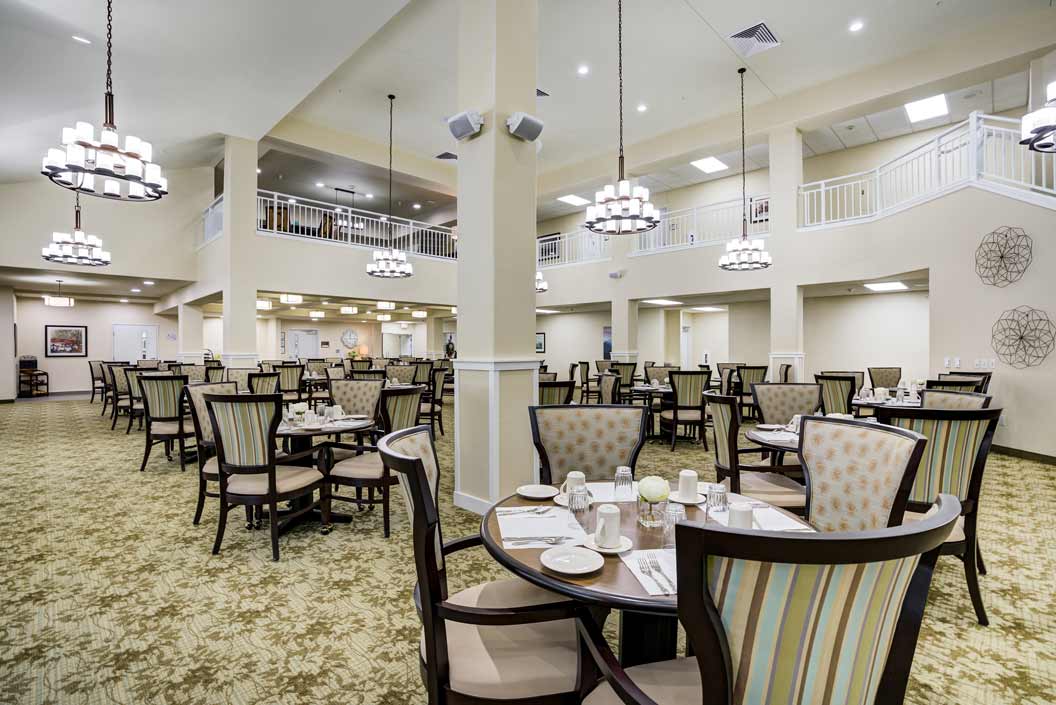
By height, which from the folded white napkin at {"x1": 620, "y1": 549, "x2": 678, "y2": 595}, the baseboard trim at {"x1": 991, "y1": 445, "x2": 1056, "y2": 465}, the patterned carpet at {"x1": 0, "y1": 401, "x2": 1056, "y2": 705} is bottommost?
the patterned carpet at {"x1": 0, "y1": 401, "x2": 1056, "y2": 705}

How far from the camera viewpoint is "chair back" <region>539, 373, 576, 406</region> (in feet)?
16.3

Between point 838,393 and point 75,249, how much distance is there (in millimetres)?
10496

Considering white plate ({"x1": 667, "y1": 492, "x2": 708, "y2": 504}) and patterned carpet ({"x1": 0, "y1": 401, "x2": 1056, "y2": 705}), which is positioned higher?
white plate ({"x1": 667, "y1": 492, "x2": 708, "y2": 504})

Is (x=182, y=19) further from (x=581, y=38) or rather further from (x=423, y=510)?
(x=423, y=510)

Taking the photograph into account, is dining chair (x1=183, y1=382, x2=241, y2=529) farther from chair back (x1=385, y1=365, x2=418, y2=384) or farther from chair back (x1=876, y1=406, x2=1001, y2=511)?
chair back (x1=876, y1=406, x2=1001, y2=511)

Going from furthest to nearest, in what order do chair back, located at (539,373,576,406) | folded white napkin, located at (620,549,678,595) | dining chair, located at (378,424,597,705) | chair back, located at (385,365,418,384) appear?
1. chair back, located at (385,365,418,384)
2. chair back, located at (539,373,576,406)
3. dining chair, located at (378,424,597,705)
4. folded white napkin, located at (620,549,678,595)

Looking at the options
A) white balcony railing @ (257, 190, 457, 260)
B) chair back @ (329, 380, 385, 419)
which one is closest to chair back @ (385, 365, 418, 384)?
chair back @ (329, 380, 385, 419)

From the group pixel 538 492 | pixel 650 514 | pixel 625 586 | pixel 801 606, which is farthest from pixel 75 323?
pixel 801 606

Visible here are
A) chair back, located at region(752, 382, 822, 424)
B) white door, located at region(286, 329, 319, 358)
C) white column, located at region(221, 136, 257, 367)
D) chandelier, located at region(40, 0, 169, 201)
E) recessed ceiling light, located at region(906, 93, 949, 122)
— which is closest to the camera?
chair back, located at region(752, 382, 822, 424)

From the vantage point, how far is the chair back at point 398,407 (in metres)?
3.61

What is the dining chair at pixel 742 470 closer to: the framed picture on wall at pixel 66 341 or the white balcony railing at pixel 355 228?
the white balcony railing at pixel 355 228

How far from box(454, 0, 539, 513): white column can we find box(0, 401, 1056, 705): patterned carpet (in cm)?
54

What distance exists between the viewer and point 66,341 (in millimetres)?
14086

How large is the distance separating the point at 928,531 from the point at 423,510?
3.38 ft
